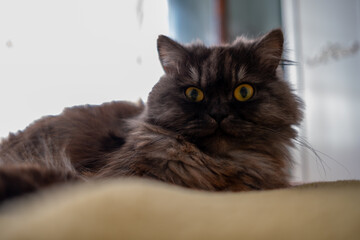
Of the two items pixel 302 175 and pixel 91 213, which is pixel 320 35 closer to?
pixel 302 175

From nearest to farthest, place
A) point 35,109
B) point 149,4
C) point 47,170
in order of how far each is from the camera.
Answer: point 47,170, point 35,109, point 149,4

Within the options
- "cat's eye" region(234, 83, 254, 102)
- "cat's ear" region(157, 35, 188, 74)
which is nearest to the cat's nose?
"cat's eye" region(234, 83, 254, 102)

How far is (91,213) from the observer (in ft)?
1.43

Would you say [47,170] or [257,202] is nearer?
[257,202]

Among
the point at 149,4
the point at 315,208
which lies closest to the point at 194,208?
the point at 315,208

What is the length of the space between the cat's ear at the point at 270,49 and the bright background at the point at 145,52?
23.1 inches

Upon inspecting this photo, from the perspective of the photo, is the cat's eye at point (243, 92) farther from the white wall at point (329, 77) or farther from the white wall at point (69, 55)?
the white wall at point (329, 77)

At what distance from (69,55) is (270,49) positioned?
1722 millimetres

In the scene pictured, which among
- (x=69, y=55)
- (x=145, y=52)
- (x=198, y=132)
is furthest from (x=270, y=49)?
(x=145, y=52)

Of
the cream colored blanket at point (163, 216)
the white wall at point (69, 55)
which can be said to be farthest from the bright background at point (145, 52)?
the cream colored blanket at point (163, 216)

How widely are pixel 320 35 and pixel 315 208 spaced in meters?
3.05

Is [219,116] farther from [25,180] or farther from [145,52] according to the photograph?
[145,52]

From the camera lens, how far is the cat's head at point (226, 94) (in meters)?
1.05

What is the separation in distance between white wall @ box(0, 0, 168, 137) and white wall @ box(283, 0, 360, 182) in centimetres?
164
